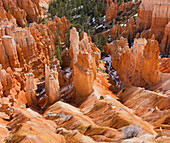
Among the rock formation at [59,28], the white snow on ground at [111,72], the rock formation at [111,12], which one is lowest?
the white snow on ground at [111,72]

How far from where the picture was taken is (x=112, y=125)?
16.2 metres

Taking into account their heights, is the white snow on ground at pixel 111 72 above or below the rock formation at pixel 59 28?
below

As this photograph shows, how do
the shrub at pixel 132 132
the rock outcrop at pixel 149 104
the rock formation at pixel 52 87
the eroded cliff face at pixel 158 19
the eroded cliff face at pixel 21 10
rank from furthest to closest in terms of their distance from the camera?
the eroded cliff face at pixel 21 10 < the eroded cliff face at pixel 158 19 < the rock formation at pixel 52 87 < the rock outcrop at pixel 149 104 < the shrub at pixel 132 132

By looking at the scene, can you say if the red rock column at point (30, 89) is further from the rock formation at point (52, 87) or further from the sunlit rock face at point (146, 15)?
the sunlit rock face at point (146, 15)

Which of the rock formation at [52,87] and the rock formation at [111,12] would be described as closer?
the rock formation at [52,87]

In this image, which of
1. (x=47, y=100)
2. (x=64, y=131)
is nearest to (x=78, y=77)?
(x=47, y=100)

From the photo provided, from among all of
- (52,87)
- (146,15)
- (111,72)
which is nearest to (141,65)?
(111,72)

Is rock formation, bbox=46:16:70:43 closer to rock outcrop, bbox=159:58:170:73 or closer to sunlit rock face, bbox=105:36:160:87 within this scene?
sunlit rock face, bbox=105:36:160:87

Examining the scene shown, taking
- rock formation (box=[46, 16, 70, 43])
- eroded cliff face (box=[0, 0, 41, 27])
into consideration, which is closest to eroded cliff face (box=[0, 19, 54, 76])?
rock formation (box=[46, 16, 70, 43])

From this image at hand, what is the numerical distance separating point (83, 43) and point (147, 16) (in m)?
31.9

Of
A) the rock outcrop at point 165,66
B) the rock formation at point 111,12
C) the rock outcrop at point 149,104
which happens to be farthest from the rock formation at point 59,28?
the rock outcrop at point 149,104

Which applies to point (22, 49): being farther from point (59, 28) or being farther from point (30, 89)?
point (59, 28)

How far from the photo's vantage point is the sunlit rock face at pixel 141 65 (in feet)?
95.0

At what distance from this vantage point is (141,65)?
3138 centimetres
